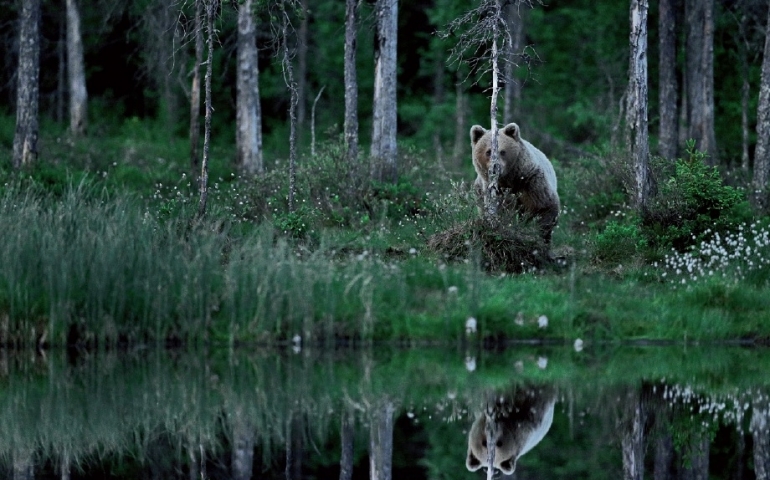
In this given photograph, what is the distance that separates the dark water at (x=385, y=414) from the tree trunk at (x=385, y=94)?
373 inches

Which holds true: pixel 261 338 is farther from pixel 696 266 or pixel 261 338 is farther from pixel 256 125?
pixel 256 125

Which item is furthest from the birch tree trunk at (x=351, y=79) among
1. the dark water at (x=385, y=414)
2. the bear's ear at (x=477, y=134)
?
the dark water at (x=385, y=414)

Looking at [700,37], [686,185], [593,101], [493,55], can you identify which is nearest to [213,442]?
[493,55]

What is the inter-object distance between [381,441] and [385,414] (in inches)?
29.1

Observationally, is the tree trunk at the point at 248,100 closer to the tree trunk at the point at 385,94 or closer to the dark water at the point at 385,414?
the tree trunk at the point at 385,94

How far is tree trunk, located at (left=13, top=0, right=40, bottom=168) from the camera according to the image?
23172mm

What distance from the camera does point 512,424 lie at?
29.7 ft

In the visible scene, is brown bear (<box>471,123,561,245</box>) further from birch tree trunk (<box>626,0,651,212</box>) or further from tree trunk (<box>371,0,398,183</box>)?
tree trunk (<box>371,0,398,183</box>)

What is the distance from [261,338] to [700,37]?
18636 mm

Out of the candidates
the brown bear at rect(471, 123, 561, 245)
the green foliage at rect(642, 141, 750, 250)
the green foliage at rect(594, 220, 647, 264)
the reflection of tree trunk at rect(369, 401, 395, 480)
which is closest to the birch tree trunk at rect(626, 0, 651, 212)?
the green foliage at rect(642, 141, 750, 250)

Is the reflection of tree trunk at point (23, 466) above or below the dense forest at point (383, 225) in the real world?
below

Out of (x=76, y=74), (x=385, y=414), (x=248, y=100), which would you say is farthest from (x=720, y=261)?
(x=76, y=74)

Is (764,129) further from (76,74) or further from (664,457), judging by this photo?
(76,74)

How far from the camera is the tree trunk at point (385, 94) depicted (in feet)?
68.6
